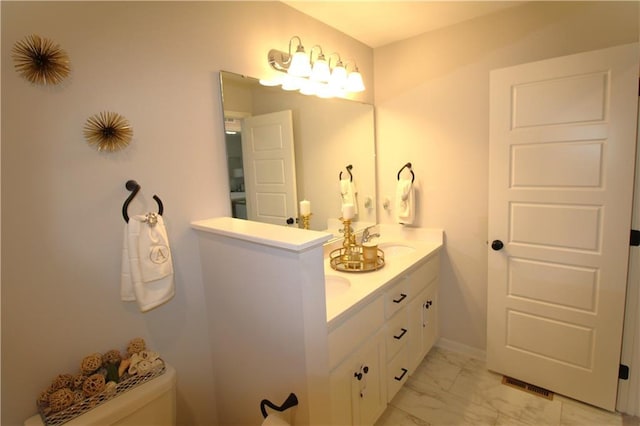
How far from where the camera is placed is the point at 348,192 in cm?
244

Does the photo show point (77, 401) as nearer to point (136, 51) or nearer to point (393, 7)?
point (136, 51)

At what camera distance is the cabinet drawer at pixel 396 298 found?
1739mm

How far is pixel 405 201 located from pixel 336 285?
1.01 meters

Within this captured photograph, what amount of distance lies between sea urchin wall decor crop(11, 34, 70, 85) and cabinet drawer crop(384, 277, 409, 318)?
64.8 inches

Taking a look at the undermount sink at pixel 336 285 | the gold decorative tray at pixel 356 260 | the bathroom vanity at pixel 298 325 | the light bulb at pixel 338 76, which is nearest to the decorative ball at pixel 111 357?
the bathroom vanity at pixel 298 325

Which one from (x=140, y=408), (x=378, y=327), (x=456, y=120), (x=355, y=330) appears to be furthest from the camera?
(x=456, y=120)

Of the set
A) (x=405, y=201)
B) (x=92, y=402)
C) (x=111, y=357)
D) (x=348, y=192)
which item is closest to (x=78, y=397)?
(x=92, y=402)

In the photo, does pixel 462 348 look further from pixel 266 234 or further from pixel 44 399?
pixel 44 399

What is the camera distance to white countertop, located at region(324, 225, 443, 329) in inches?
56.9

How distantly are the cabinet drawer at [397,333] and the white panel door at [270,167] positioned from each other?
2.68 feet

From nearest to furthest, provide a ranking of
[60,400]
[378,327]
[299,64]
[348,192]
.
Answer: [60,400]
[378,327]
[299,64]
[348,192]

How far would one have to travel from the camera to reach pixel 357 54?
8.08 ft

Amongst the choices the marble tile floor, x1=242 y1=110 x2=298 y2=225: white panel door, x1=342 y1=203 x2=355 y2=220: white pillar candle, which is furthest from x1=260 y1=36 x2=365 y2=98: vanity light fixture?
the marble tile floor

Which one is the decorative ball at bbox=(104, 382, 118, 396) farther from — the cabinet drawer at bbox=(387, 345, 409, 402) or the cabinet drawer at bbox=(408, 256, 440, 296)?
the cabinet drawer at bbox=(408, 256, 440, 296)
